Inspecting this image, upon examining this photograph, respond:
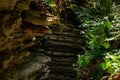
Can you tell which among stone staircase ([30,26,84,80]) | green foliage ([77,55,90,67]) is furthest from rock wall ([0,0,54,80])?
stone staircase ([30,26,84,80])

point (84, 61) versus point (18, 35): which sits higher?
point (18, 35)

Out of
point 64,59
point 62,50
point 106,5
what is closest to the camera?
point 64,59

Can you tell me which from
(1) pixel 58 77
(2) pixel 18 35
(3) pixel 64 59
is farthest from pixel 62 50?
(2) pixel 18 35

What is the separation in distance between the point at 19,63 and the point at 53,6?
8.18ft

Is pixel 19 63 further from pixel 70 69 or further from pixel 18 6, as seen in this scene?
pixel 70 69

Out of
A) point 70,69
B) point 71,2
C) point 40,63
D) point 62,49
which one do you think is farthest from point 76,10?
point 40,63

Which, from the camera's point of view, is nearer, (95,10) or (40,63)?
(40,63)

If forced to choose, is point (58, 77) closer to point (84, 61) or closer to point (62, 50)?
point (62, 50)

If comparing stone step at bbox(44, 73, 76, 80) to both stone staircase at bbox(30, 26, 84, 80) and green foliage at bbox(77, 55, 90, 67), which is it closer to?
stone staircase at bbox(30, 26, 84, 80)

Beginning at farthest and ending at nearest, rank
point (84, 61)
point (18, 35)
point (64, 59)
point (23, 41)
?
1. point (64, 59)
2. point (84, 61)
3. point (23, 41)
4. point (18, 35)

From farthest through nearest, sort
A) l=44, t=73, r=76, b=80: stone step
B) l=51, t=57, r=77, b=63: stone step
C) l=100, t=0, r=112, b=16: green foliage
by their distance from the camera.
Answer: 1. l=100, t=0, r=112, b=16: green foliage
2. l=51, t=57, r=77, b=63: stone step
3. l=44, t=73, r=76, b=80: stone step

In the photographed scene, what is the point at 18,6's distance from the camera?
19.6 feet

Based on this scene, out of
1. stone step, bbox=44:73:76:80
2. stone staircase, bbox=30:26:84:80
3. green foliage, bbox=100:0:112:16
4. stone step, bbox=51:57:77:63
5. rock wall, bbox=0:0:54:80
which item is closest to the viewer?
rock wall, bbox=0:0:54:80

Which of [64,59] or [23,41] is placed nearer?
[23,41]
